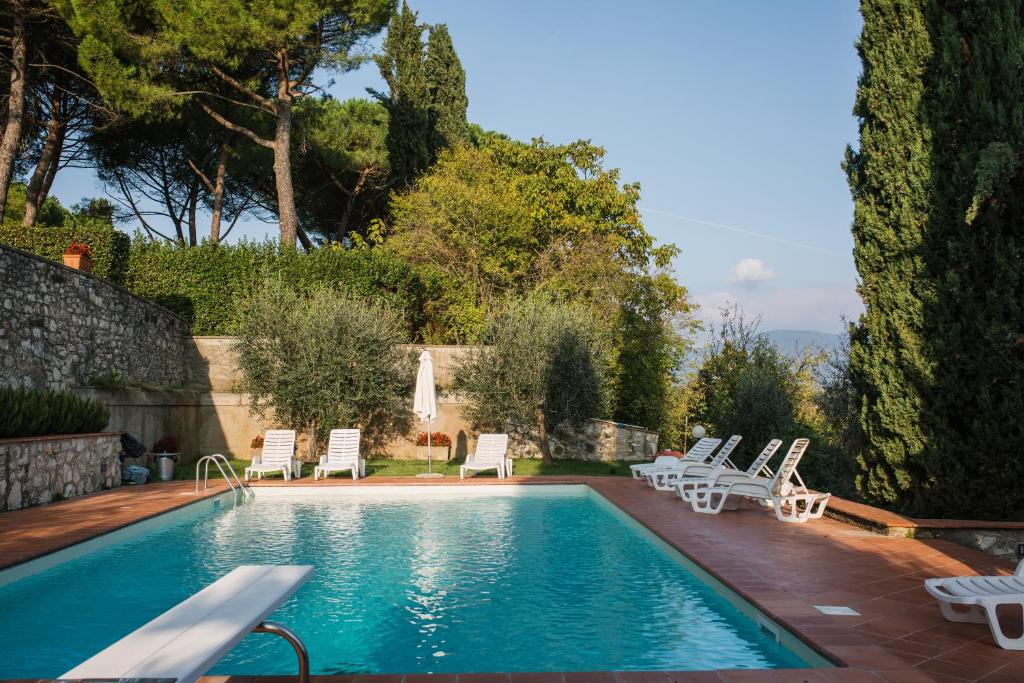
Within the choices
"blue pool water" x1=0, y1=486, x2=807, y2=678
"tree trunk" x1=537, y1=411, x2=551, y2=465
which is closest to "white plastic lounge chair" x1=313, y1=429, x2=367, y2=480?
"blue pool water" x1=0, y1=486, x2=807, y2=678

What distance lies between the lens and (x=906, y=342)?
8.99m

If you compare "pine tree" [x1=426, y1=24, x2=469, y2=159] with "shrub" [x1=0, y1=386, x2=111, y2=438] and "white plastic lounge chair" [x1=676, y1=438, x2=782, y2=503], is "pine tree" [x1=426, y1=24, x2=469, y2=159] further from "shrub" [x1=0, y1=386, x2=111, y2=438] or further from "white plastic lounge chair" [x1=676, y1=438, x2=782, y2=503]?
"white plastic lounge chair" [x1=676, y1=438, x2=782, y2=503]

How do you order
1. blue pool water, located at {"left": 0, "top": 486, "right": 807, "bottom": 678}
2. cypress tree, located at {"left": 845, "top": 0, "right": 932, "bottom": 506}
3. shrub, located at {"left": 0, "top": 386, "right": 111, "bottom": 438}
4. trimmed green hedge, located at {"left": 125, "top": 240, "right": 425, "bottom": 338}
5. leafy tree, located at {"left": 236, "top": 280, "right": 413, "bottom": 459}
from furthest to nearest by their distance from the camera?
trimmed green hedge, located at {"left": 125, "top": 240, "right": 425, "bottom": 338} < leafy tree, located at {"left": 236, "top": 280, "right": 413, "bottom": 459} < shrub, located at {"left": 0, "top": 386, "right": 111, "bottom": 438} < cypress tree, located at {"left": 845, "top": 0, "right": 932, "bottom": 506} < blue pool water, located at {"left": 0, "top": 486, "right": 807, "bottom": 678}

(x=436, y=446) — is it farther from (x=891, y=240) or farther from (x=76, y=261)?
(x=891, y=240)

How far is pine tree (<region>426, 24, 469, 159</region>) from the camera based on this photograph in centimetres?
2747

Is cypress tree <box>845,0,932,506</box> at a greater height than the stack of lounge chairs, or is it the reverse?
cypress tree <box>845,0,932,506</box>

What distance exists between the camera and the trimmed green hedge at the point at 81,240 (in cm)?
1706

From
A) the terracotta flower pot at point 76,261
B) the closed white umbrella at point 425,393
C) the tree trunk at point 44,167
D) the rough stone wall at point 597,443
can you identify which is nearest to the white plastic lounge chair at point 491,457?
the closed white umbrella at point 425,393

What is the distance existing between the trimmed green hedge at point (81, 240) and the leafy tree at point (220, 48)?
3.84 m

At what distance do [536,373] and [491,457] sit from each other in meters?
2.70

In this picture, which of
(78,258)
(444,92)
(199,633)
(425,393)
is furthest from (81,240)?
(199,633)

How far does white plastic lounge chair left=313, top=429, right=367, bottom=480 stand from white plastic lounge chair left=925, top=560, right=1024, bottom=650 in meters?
10.8

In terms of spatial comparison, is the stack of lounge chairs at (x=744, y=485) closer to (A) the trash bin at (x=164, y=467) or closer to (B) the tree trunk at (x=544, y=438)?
(B) the tree trunk at (x=544, y=438)

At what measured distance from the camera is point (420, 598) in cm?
672
